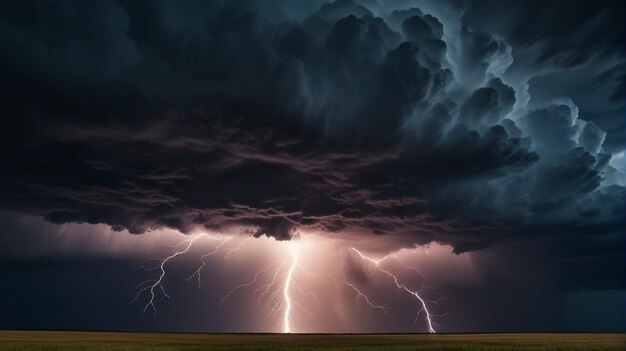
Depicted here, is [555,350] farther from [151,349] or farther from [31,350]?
[31,350]

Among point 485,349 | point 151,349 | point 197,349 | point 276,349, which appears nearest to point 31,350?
point 151,349

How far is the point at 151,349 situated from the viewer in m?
32.8

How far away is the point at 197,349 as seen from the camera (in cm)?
3247

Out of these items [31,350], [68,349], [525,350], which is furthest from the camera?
[525,350]

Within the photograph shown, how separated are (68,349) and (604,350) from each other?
113ft

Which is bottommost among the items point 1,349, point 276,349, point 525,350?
point 1,349

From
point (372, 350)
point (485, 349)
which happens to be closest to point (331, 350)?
point (372, 350)

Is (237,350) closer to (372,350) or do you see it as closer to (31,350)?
(372,350)

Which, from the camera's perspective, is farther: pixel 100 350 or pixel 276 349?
pixel 276 349

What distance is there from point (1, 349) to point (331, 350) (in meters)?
21.1

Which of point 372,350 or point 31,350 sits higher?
point 372,350

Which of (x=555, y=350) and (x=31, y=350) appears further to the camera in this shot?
(x=555, y=350)

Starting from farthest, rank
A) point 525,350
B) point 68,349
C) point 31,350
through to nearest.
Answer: point 525,350 < point 68,349 < point 31,350

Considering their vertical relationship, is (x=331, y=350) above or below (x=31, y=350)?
above
